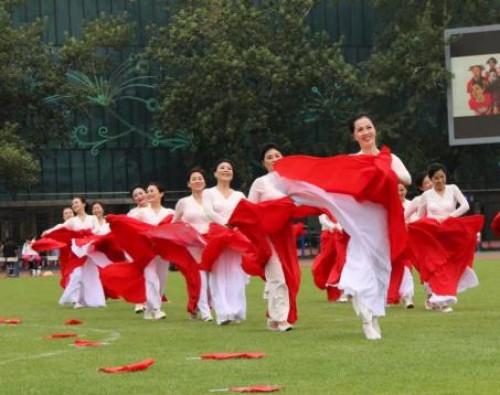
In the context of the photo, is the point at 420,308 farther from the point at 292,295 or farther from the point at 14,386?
the point at 14,386

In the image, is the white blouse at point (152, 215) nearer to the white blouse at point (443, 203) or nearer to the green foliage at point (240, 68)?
the white blouse at point (443, 203)

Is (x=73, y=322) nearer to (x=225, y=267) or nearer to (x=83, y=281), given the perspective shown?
(x=225, y=267)

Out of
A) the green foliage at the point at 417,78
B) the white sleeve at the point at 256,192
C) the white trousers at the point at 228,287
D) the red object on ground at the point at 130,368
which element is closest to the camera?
the red object on ground at the point at 130,368

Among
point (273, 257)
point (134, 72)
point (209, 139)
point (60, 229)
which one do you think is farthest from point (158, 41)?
point (273, 257)

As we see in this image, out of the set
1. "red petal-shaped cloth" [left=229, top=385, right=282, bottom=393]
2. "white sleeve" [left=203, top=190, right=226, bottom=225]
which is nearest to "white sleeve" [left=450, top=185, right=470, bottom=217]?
"white sleeve" [left=203, top=190, right=226, bottom=225]

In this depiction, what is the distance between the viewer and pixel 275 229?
12523 mm

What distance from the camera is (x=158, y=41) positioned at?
4488 centimetres

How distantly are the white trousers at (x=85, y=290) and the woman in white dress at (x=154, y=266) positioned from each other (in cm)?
331

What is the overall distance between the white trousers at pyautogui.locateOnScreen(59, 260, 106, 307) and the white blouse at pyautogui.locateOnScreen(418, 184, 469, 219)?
593 centimetres

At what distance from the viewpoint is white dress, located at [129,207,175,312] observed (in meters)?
15.6

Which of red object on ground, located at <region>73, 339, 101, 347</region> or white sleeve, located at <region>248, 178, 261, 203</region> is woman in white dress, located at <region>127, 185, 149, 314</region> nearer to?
white sleeve, located at <region>248, 178, 261, 203</region>

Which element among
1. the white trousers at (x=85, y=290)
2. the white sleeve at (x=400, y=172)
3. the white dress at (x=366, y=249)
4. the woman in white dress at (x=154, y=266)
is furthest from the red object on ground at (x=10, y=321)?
the white sleeve at (x=400, y=172)

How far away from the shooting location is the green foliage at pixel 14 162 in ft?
130

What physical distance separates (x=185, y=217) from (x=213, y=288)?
4.67 ft
